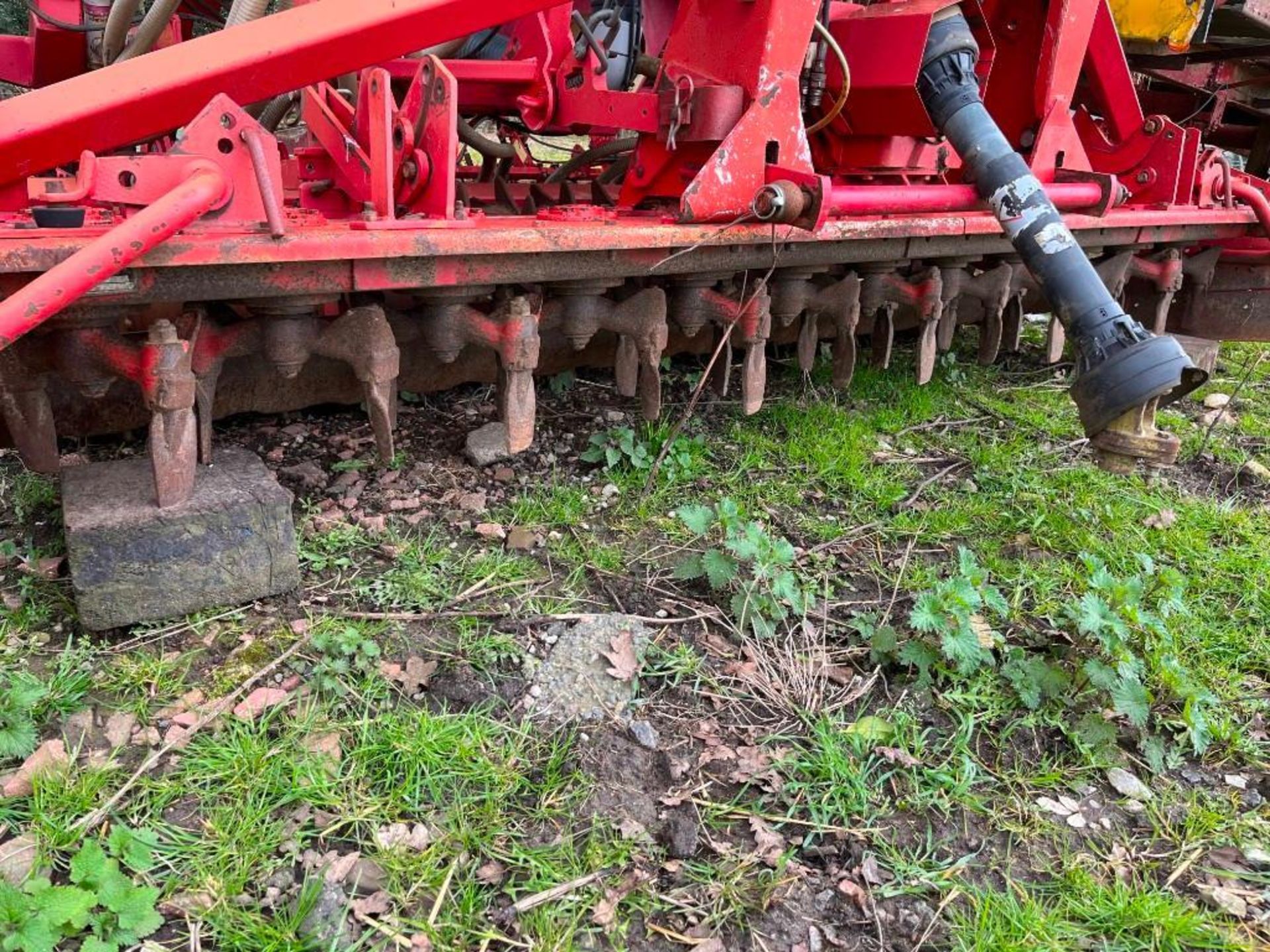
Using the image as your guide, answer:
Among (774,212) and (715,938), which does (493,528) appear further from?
(715,938)

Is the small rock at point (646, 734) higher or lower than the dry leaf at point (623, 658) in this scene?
lower

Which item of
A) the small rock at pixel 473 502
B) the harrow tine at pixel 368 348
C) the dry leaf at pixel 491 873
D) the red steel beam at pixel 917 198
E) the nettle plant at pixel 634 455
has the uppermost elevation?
the red steel beam at pixel 917 198

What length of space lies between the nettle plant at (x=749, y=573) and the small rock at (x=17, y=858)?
1.38 metres

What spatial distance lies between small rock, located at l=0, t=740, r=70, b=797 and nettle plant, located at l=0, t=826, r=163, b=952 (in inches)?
8.1

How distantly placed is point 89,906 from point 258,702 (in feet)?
1.64

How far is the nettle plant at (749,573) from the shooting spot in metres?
2.22

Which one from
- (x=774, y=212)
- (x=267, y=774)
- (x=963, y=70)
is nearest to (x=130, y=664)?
(x=267, y=774)

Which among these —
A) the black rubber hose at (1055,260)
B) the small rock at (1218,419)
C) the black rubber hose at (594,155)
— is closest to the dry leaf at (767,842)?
the black rubber hose at (1055,260)

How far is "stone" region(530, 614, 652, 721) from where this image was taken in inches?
76.6

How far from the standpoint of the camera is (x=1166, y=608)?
2.27 m

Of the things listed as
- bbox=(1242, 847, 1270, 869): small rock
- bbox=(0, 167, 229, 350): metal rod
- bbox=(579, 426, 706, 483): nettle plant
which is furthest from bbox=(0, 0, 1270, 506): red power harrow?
bbox=(1242, 847, 1270, 869): small rock

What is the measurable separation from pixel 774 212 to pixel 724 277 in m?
0.45

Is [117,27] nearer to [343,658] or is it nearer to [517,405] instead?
[517,405]

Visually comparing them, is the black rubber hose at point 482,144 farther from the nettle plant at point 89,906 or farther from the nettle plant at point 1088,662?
the nettle plant at point 89,906
